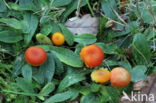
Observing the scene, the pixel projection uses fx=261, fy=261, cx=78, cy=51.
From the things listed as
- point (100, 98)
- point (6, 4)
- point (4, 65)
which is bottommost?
point (100, 98)

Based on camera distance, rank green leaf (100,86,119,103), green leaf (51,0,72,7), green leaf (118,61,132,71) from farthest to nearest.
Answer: green leaf (51,0,72,7) → green leaf (118,61,132,71) → green leaf (100,86,119,103)

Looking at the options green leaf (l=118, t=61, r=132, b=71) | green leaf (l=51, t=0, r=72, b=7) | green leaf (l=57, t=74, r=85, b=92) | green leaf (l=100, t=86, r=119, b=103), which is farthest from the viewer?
green leaf (l=51, t=0, r=72, b=7)

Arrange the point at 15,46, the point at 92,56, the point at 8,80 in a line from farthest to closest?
the point at 15,46 < the point at 8,80 < the point at 92,56

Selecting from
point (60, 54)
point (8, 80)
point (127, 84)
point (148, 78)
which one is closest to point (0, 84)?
point (8, 80)

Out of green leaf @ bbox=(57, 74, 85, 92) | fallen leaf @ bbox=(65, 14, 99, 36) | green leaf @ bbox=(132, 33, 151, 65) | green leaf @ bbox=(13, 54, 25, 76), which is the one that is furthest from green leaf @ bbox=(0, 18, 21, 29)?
green leaf @ bbox=(132, 33, 151, 65)

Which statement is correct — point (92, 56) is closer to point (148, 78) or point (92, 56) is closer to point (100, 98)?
point (100, 98)

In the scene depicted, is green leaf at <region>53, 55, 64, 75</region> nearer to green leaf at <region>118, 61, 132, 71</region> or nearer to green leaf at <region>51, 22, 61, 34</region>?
green leaf at <region>51, 22, 61, 34</region>

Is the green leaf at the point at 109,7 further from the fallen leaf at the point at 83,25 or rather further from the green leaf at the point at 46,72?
the green leaf at the point at 46,72
